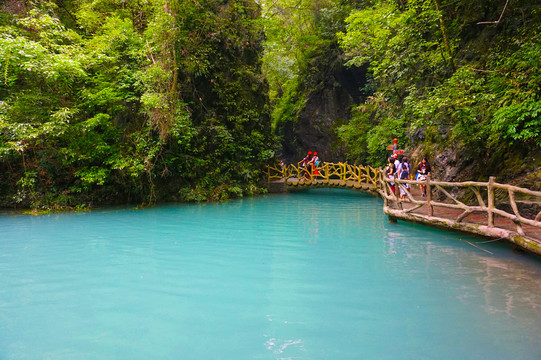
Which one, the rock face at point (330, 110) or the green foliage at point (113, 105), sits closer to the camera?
the green foliage at point (113, 105)

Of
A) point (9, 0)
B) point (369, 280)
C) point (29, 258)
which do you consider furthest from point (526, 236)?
point (9, 0)

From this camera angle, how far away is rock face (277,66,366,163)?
27922mm

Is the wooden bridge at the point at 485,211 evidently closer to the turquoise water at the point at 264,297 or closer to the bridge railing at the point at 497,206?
the bridge railing at the point at 497,206

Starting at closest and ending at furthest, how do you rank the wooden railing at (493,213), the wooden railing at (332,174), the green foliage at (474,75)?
1. the wooden railing at (493,213)
2. the green foliage at (474,75)
3. the wooden railing at (332,174)

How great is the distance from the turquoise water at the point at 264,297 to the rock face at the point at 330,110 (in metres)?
20.3

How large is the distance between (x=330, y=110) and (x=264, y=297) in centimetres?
2530

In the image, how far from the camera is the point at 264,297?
15.0ft

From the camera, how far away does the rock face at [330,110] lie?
27.9 meters

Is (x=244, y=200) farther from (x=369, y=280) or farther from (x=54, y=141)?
(x=369, y=280)

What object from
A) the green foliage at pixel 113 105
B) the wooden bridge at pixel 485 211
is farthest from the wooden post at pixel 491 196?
the green foliage at pixel 113 105

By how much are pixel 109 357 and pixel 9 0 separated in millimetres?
15882

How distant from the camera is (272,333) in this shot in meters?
3.61

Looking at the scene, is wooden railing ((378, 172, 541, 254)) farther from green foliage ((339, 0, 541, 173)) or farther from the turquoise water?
green foliage ((339, 0, 541, 173))

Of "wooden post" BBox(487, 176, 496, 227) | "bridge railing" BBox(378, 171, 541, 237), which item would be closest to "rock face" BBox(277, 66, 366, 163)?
"bridge railing" BBox(378, 171, 541, 237)
